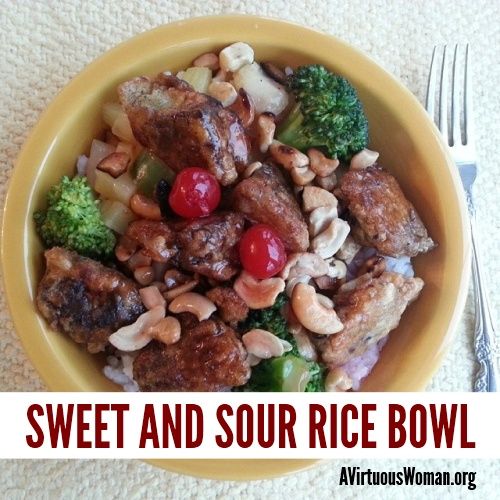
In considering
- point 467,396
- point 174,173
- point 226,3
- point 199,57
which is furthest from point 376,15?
point 467,396

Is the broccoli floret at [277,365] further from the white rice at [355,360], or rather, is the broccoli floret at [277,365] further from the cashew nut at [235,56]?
the cashew nut at [235,56]

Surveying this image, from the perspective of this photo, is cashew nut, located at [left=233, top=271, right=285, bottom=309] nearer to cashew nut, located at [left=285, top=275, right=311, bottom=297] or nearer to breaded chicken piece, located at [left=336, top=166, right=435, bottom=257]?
cashew nut, located at [left=285, top=275, right=311, bottom=297]

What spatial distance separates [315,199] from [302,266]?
8.4 inches

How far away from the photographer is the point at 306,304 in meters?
1.81

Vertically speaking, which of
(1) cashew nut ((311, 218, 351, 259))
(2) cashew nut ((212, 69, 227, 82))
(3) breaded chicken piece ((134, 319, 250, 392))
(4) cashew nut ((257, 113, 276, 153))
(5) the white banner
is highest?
(2) cashew nut ((212, 69, 227, 82))

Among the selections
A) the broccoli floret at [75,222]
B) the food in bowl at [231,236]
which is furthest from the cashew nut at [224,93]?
the broccoli floret at [75,222]

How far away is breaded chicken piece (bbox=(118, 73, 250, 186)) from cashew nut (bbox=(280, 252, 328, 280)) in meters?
0.29

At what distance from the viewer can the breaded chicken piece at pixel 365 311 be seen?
1.85 m

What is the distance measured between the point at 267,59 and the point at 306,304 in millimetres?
799

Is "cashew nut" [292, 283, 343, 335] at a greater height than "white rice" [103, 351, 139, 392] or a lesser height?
greater

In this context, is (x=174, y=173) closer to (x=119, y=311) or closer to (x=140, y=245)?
(x=140, y=245)

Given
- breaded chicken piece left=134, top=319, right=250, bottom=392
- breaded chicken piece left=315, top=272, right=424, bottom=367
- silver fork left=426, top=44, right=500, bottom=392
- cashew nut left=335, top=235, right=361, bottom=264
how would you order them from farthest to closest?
silver fork left=426, top=44, right=500, bottom=392
cashew nut left=335, top=235, right=361, bottom=264
breaded chicken piece left=315, top=272, right=424, bottom=367
breaded chicken piece left=134, top=319, right=250, bottom=392

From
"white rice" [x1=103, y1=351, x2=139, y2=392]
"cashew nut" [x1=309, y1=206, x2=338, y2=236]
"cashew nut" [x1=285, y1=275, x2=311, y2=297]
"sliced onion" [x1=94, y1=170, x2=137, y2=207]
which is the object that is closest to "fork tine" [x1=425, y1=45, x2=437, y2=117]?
"cashew nut" [x1=309, y1=206, x2=338, y2=236]

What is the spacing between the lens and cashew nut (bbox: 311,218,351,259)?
188 cm
